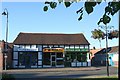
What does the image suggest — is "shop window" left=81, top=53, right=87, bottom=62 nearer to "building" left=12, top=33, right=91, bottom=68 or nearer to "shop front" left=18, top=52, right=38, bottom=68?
"building" left=12, top=33, right=91, bottom=68

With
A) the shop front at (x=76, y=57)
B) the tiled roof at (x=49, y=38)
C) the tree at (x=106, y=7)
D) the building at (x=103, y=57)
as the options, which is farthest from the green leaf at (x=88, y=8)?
the building at (x=103, y=57)

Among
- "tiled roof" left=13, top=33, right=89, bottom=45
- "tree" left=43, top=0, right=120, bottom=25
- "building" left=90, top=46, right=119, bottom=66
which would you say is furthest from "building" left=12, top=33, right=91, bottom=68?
"tree" left=43, top=0, right=120, bottom=25

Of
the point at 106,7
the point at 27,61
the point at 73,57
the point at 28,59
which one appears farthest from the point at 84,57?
the point at 106,7

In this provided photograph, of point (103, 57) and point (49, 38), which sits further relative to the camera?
point (103, 57)

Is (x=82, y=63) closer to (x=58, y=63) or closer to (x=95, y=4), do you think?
(x=58, y=63)

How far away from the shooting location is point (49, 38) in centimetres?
5466

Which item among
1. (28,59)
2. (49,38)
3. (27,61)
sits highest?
(49,38)

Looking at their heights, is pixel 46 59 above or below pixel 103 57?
below

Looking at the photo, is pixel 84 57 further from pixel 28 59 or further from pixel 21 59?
pixel 21 59

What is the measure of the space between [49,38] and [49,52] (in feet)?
10.2

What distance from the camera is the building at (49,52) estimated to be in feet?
169

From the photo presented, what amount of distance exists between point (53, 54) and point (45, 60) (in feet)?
5.33

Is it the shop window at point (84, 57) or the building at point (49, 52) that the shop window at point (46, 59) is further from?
the shop window at point (84, 57)

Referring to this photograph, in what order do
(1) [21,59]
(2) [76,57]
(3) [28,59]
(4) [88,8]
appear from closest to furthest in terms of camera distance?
(4) [88,8] → (1) [21,59] → (3) [28,59] → (2) [76,57]
